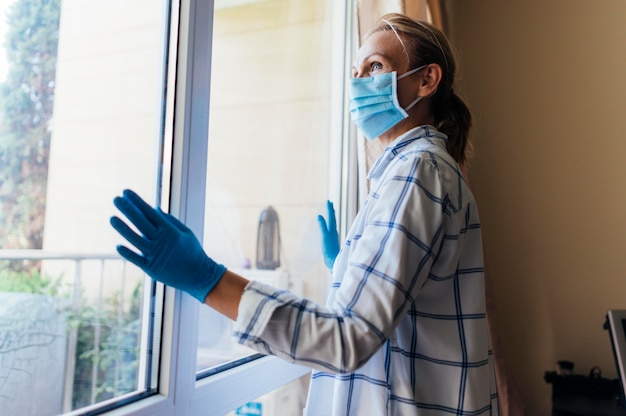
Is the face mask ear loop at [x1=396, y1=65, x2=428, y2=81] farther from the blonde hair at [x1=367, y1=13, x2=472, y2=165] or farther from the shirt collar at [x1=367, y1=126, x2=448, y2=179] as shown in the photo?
the shirt collar at [x1=367, y1=126, x2=448, y2=179]

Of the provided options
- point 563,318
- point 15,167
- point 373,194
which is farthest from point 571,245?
point 15,167

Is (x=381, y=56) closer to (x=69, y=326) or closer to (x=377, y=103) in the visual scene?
(x=377, y=103)

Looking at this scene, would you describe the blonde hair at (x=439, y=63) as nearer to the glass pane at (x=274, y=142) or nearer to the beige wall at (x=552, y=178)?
the glass pane at (x=274, y=142)

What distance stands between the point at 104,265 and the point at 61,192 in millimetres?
163

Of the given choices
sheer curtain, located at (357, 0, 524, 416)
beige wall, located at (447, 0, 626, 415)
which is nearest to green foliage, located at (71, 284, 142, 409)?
sheer curtain, located at (357, 0, 524, 416)

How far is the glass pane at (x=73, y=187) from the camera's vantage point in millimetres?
732

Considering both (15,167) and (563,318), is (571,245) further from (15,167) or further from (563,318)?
(15,167)

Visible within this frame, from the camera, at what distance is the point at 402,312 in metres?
0.68

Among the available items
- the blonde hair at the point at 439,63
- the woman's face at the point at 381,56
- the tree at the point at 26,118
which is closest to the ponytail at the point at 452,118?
the blonde hair at the point at 439,63

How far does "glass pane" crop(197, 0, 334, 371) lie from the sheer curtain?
0.25m

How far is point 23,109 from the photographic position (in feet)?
2.46

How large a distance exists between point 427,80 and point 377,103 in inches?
5.1

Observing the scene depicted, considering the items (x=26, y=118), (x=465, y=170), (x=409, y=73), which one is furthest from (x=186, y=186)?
(x=465, y=170)

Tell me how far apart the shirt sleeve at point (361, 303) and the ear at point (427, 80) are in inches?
15.7
